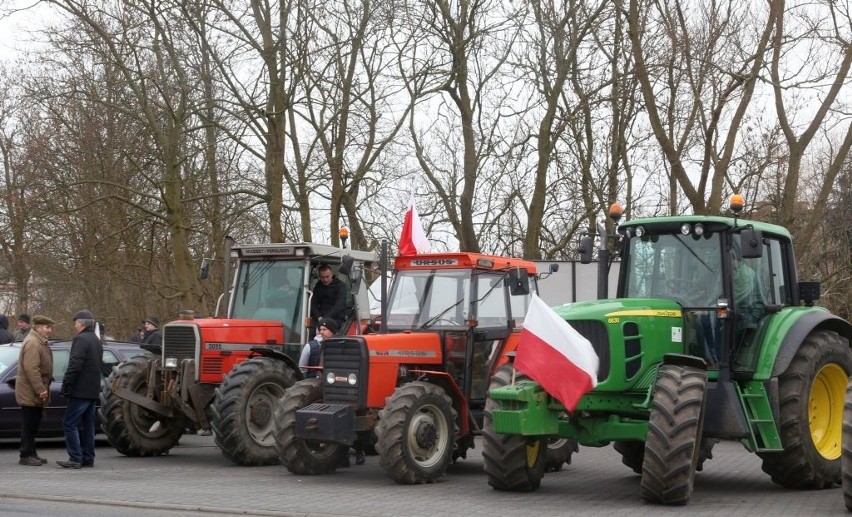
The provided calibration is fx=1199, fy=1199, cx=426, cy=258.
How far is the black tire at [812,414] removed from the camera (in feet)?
37.8

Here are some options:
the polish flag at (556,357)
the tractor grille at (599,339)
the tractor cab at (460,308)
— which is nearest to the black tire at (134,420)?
the tractor cab at (460,308)

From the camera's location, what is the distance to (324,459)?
43.9 ft

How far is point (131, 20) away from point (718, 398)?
16.9 meters

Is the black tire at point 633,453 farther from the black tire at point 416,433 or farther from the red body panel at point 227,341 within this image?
the red body panel at point 227,341

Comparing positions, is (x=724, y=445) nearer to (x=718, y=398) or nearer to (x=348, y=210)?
(x=718, y=398)

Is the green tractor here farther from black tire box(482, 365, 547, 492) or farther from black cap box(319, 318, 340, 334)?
black cap box(319, 318, 340, 334)

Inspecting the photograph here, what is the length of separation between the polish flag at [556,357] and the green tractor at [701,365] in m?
0.23

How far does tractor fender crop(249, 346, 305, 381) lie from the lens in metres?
15.1

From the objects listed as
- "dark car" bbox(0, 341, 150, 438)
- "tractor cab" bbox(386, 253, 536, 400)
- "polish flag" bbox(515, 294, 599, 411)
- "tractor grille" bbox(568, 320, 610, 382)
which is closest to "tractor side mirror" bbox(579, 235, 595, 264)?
"tractor cab" bbox(386, 253, 536, 400)

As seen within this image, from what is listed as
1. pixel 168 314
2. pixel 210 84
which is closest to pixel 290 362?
pixel 210 84

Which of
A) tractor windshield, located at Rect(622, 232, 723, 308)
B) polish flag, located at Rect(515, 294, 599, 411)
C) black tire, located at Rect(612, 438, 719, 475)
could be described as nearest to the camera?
polish flag, located at Rect(515, 294, 599, 411)

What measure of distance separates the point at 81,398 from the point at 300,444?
3074 millimetres

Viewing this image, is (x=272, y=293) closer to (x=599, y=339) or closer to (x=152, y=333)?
(x=152, y=333)

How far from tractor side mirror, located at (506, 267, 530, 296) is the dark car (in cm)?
621
